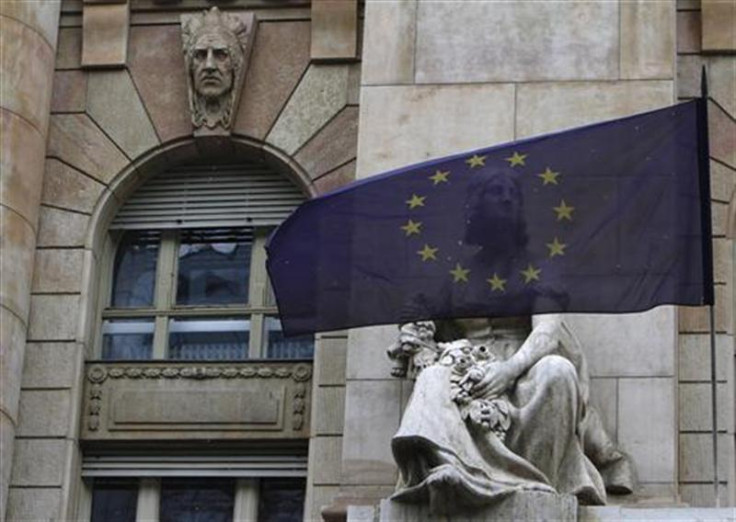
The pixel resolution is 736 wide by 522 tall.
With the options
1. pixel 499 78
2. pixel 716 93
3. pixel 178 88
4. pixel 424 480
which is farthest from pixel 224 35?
pixel 424 480

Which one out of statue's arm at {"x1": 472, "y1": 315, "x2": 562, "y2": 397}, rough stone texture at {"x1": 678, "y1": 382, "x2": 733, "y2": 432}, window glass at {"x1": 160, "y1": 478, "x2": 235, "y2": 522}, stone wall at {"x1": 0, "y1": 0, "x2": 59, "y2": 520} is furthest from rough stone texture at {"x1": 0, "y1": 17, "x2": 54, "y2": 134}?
rough stone texture at {"x1": 678, "y1": 382, "x2": 733, "y2": 432}

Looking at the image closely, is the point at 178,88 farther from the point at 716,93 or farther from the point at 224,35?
the point at 716,93

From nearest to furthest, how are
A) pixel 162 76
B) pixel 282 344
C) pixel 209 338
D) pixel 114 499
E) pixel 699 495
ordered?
pixel 699 495 < pixel 114 499 < pixel 282 344 < pixel 209 338 < pixel 162 76

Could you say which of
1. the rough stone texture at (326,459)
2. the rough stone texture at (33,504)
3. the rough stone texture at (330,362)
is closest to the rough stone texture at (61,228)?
the rough stone texture at (33,504)

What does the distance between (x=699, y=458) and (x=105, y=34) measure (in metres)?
7.75

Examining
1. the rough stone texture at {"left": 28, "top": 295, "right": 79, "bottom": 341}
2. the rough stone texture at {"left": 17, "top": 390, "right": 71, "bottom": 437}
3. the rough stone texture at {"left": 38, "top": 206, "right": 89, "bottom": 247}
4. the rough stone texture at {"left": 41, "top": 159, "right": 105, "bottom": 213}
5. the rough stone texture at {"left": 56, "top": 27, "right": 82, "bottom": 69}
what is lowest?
the rough stone texture at {"left": 17, "top": 390, "right": 71, "bottom": 437}

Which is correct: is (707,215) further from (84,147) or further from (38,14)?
(38,14)

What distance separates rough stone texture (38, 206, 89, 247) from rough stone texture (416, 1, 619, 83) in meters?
3.90

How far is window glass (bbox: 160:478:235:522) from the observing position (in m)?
28.3

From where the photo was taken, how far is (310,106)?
96.4 ft

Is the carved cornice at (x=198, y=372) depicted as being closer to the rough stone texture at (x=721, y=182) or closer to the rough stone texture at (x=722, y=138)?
the rough stone texture at (x=721, y=182)

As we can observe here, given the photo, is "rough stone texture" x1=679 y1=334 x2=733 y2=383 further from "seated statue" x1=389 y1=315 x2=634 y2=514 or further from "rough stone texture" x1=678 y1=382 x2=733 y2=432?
"seated statue" x1=389 y1=315 x2=634 y2=514

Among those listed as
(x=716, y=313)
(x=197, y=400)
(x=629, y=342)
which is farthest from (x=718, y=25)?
(x=197, y=400)

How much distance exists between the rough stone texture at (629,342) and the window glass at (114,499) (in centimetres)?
500
